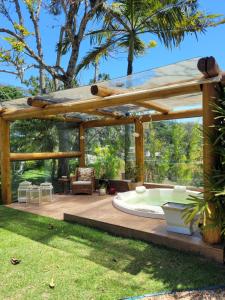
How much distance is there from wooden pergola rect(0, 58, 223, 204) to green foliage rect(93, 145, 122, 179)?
26.3 inches

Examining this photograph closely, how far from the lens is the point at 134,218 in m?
5.60

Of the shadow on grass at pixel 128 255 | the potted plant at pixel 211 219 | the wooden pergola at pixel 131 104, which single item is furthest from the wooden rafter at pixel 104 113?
the potted plant at pixel 211 219

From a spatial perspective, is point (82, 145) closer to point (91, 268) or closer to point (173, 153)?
point (173, 153)

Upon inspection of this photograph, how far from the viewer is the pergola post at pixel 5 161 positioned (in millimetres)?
7871

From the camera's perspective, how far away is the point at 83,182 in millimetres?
8930

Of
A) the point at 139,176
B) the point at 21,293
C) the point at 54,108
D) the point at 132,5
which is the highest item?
the point at 132,5

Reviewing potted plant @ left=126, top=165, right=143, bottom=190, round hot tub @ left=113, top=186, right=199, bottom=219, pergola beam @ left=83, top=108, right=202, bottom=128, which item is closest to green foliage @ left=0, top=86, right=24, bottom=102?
pergola beam @ left=83, top=108, right=202, bottom=128

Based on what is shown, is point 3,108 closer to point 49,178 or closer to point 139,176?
point 49,178

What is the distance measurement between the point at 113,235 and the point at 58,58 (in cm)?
967

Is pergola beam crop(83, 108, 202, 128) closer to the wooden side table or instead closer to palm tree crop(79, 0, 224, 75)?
palm tree crop(79, 0, 224, 75)

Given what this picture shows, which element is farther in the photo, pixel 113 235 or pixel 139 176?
pixel 139 176

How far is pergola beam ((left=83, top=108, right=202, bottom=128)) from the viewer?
8117mm

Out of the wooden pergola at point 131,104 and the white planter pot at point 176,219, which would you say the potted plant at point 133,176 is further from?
the white planter pot at point 176,219

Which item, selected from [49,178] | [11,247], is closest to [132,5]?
[49,178]
